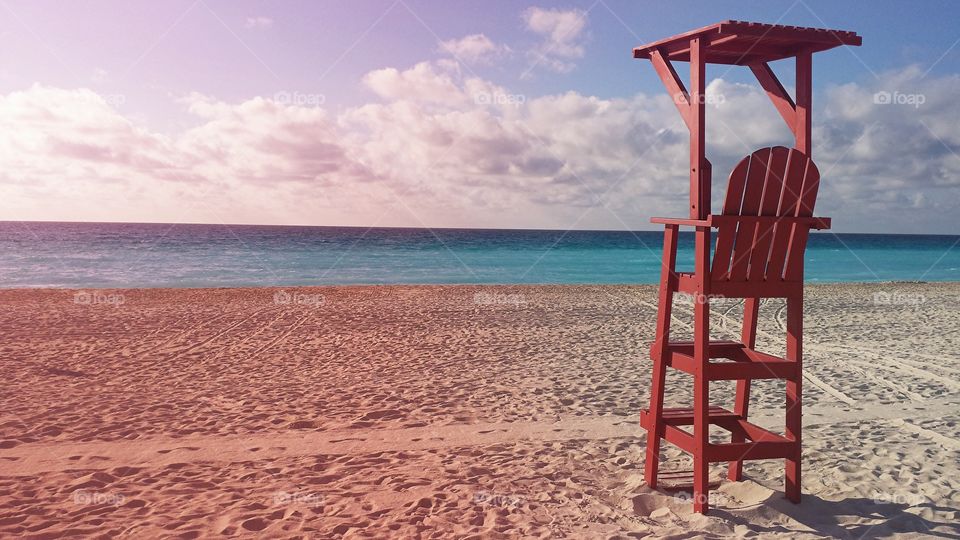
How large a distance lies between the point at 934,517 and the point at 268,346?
910 centimetres

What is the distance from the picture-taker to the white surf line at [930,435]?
5.58 m

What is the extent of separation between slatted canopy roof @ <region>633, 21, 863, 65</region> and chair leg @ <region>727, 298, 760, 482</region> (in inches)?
66.0

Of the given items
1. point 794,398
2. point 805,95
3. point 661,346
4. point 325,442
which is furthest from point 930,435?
point 325,442

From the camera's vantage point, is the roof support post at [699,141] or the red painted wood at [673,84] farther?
the red painted wood at [673,84]

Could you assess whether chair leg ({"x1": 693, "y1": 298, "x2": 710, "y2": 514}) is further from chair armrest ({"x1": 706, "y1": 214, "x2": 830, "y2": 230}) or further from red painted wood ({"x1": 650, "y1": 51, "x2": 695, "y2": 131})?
red painted wood ({"x1": 650, "y1": 51, "x2": 695, "y2": 131})

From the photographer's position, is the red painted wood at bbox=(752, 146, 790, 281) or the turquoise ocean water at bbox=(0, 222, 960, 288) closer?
the red painted wood at bbox=(752, 146, 790, 281)

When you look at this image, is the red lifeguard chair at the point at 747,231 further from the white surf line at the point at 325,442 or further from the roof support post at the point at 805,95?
the white surf line at the point at 325,442

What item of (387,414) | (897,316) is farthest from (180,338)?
(897,316)

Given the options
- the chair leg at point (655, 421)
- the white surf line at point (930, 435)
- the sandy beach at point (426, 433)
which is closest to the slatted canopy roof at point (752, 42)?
the chair leg at point (655, 421)

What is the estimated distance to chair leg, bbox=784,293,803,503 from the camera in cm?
426

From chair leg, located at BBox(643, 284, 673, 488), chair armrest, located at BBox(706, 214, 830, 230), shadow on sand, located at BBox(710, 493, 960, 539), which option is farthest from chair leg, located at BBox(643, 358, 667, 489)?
chair armrest, located at BBox(706, 214, 830, 230)

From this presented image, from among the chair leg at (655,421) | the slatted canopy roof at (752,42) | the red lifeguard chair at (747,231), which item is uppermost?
the slatted canopy roof at (752,42)

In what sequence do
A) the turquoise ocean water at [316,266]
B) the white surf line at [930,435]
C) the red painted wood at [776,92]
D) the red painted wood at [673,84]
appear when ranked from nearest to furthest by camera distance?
the red painted wood at [673,84] → the red painted wood at [776,92] → the white surf line at [930,435] → the turquoise ocean water at [316,266]

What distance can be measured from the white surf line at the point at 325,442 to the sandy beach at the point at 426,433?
0.03 m
